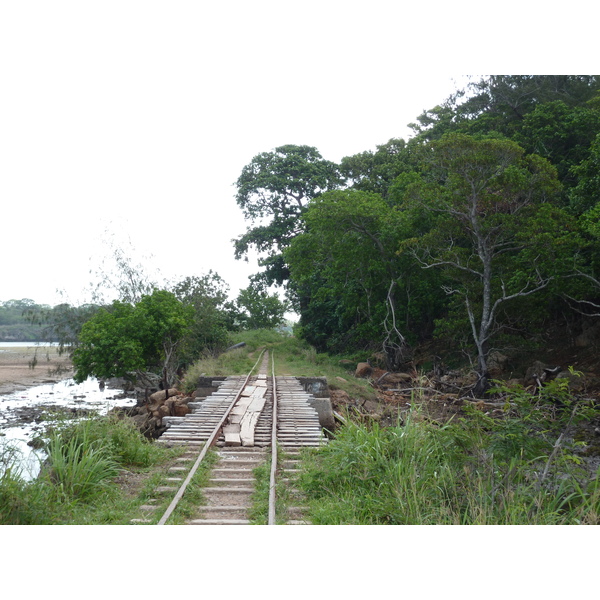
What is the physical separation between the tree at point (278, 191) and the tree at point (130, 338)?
17.2 metres

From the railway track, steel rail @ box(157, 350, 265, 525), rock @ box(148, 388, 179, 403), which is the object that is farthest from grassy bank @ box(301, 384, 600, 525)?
rock @ box(148, 388, 179, 403)

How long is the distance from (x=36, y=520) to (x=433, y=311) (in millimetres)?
23679

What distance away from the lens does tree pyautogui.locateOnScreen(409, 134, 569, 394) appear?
16.5 meters

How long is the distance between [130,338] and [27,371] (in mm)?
24156

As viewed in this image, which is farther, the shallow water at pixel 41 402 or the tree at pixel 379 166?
the tree at pixel 379 166

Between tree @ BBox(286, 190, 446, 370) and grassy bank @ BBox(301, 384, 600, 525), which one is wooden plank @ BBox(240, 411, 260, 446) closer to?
grassy bank @ BBox(301, 384, 600, 525)

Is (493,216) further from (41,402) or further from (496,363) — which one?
(41,402)

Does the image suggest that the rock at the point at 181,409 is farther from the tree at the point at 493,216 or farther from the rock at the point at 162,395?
the tree at the point at 493,216

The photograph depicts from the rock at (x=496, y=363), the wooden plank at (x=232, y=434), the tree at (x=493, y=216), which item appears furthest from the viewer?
the rock at (x=496, y=363)

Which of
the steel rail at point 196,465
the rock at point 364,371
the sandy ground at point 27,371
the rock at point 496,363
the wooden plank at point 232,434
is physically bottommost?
the sandy ground at point 27,371

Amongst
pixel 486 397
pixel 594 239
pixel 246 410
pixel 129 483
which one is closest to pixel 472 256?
pixel 594 239

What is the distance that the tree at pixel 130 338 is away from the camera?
18922 mm

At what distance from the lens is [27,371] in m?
38.7

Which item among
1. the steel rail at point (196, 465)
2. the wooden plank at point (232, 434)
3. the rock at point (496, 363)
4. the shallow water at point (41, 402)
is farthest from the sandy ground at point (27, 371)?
the rock at point (496, 363)
